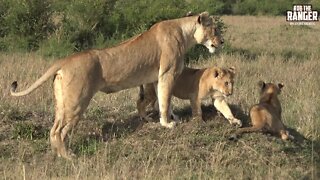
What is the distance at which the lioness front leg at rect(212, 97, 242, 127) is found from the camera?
25.7 feet

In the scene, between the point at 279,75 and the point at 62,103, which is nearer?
the point at 62,103

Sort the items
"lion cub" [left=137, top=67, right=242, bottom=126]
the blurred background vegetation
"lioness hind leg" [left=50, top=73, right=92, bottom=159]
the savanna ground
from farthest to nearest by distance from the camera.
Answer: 1. the blurred background vegetation
2. "lion cub" [left=137, top=67, right=242, bottom=126]
3. "lioness hind leg" [left=50, top=73, right=92, bottom=159]
4. the savanna ground

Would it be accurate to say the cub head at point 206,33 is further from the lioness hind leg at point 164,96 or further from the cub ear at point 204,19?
the lioness hind leg at point 164,96

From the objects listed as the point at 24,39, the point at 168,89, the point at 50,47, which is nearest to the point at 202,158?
the point at 168,89

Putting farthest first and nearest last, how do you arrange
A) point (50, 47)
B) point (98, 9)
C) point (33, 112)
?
point (98, 9) → point (50, 47) → point (33, 112)

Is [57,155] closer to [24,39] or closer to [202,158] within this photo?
[202,158]

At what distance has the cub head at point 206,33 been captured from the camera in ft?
26.8

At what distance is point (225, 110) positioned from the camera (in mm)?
7922

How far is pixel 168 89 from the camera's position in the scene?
Result: 7.73 meters

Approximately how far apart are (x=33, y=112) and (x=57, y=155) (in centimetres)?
154

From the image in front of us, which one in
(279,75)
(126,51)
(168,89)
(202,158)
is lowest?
(279,75)

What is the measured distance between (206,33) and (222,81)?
0.74 m

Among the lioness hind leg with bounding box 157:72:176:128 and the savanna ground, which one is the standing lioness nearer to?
the lioness hind leg with bounding box 157:72:176:128

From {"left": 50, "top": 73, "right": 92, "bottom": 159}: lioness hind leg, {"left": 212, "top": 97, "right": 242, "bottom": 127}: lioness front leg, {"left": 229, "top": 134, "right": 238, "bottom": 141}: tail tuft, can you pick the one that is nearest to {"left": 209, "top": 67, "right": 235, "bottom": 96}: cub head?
{"left": 212, "top": 97, "right": 242, "bottom": 127}: lioness front leg
